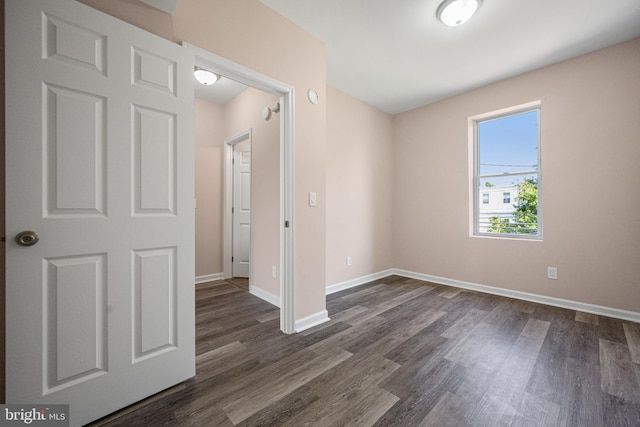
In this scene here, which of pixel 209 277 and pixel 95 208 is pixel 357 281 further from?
pixel 95 208

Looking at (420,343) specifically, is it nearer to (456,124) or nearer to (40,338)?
(40,338)

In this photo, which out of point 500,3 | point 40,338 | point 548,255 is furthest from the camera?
point 548,255

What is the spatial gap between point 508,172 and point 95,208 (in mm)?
4151

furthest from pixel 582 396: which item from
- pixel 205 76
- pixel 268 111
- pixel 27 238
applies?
pixel 205 76

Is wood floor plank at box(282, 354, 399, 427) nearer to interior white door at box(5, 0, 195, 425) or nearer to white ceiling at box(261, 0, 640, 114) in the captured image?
interior white door at box(5, 0, 195, 425)

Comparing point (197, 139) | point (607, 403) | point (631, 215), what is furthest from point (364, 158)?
point (607, 403)

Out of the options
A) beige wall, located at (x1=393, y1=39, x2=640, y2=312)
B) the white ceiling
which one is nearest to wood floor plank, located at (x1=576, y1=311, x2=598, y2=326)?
beige wall, located at (x1=393, y1=39, x2=640, y2=312)

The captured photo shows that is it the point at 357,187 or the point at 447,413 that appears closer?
the point at 447,413

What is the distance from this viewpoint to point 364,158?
390cm

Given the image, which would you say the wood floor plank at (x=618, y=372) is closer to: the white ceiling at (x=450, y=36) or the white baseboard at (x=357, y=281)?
the white baseboard at (x=357, y=281)

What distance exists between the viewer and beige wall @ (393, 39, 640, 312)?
8.04 feet

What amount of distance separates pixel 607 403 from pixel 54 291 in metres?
2.93

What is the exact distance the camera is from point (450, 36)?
2.38 m

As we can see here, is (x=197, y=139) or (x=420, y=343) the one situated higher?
(x=197, y=139)
